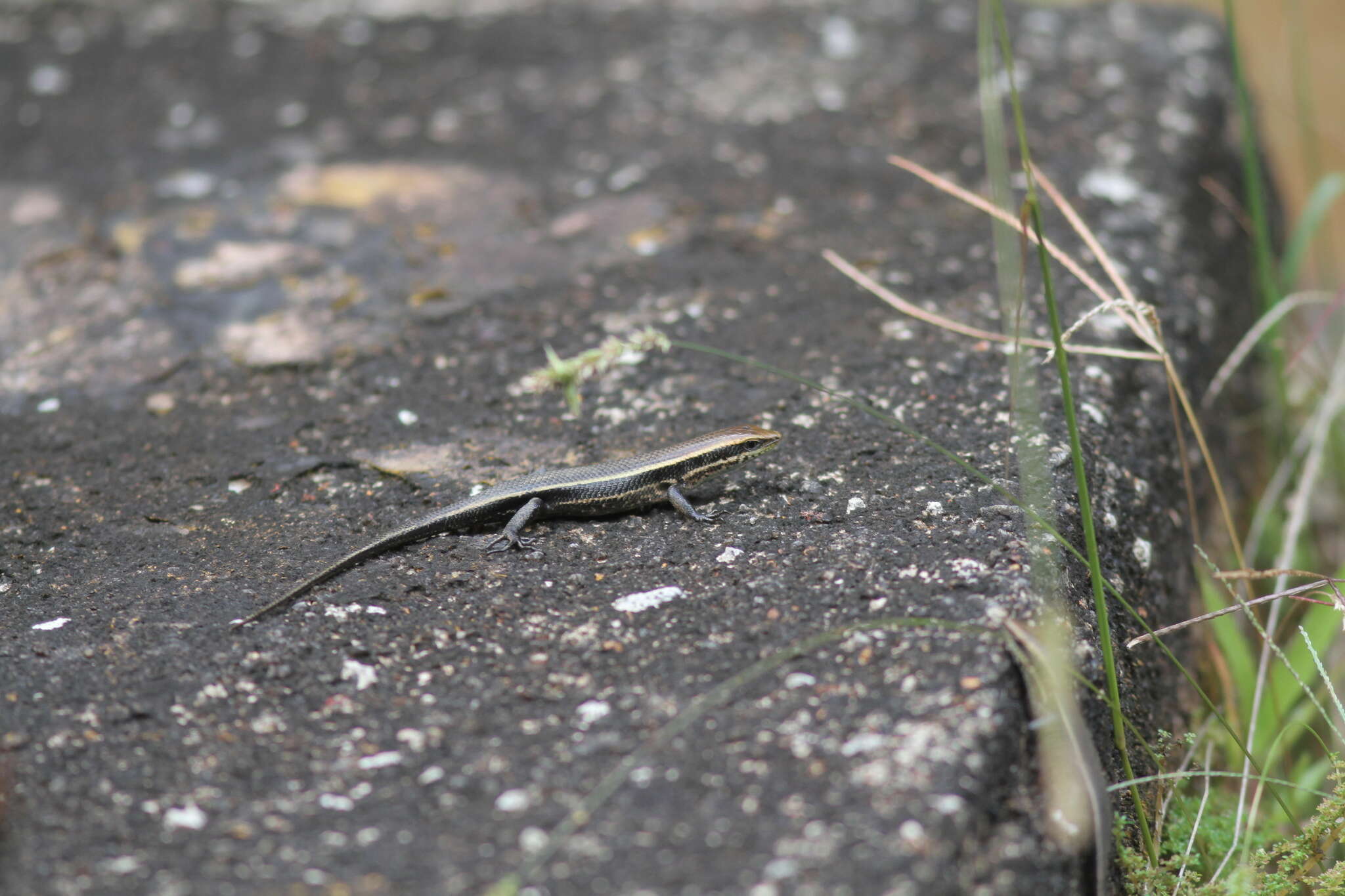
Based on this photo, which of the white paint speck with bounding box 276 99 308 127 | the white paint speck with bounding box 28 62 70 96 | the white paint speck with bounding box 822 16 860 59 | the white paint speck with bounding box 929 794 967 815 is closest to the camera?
the white paint speck with bounding box 929 794 967 815

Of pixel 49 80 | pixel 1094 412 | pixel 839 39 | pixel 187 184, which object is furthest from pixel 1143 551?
pixel 49 80

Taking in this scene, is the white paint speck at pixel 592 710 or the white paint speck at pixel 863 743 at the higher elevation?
the white paint speck at pixel 863 743

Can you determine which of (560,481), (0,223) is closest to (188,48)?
(0,223)

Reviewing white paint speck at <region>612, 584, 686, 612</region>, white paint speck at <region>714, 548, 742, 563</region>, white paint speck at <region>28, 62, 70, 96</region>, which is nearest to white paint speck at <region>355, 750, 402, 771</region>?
white paint speck at <region>612, 584, 686, 612</region>

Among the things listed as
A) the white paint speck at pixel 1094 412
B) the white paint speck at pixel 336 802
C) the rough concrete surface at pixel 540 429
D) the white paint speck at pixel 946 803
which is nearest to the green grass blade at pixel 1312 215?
the rough concrete surface at pixel 540 429

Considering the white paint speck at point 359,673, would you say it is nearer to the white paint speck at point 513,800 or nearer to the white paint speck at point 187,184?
the white paint speck at point 513,800

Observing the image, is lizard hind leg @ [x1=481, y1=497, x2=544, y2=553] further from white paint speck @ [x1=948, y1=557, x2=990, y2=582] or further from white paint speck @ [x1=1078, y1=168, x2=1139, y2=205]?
white paint speck @ [x1=1078, y1=168, x2=1139, y2=205]
